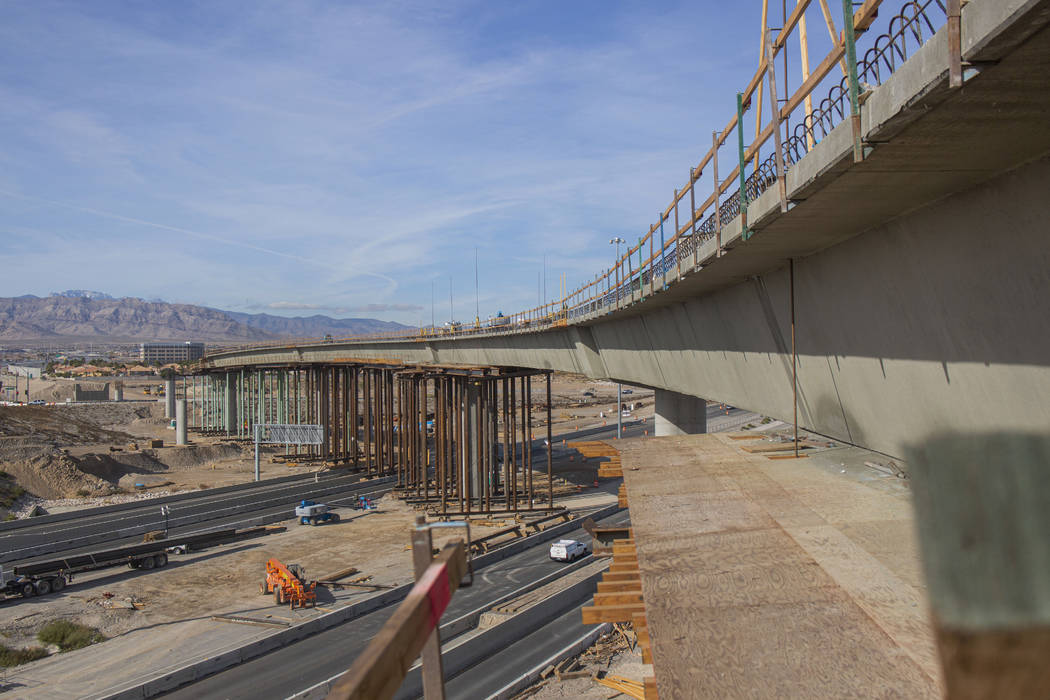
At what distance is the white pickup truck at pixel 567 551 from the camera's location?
27436 mm

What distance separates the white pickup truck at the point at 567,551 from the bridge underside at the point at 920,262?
17.0m

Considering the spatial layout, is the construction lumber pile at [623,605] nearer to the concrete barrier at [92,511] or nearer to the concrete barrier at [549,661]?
the concrete barrier at [549,661]

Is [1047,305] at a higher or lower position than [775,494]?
higher

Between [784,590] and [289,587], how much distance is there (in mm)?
21803

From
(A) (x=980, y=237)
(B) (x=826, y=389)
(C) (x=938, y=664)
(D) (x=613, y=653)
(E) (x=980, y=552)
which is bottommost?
(D) (x=613, y=653)

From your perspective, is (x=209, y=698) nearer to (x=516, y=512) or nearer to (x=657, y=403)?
(x=657, y=403)

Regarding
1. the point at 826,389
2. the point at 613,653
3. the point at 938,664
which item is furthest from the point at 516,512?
the point at 938,664

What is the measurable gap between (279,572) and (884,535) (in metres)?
22.2

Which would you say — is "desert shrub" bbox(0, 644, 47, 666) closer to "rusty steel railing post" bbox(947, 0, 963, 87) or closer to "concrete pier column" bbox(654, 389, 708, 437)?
"concrete pier column" bbox(654, 389, 708, 437)

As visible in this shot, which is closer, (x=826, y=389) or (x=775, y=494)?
(x=775, y=494)

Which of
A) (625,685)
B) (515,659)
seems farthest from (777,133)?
(515,659)

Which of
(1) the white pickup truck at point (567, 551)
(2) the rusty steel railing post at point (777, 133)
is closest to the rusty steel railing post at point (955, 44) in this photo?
(2) the rusty steel railing post at point (777, 133)

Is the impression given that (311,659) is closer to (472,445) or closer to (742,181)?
(742,181)

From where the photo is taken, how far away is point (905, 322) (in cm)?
702
